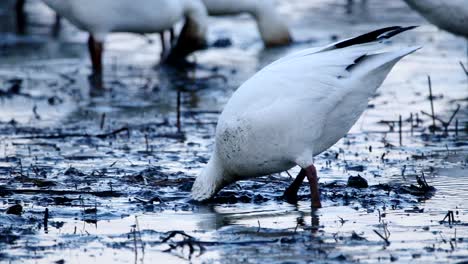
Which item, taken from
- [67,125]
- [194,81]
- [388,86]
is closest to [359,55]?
[67,125]

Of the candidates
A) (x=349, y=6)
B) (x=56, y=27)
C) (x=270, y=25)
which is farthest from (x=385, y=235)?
(x=349, y=6)

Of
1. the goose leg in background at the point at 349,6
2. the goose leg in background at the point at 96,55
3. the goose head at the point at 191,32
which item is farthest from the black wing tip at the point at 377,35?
the goose leg in background at the point at 349,6

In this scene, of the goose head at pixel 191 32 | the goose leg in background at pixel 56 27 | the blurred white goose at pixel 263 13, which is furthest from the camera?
the goose leg in background at pixel 56 27

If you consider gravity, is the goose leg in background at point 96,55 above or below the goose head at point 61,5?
below

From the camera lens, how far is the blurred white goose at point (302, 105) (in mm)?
5430

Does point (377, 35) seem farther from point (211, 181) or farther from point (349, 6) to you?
point (349, 6)

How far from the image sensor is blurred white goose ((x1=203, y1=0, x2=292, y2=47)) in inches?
508

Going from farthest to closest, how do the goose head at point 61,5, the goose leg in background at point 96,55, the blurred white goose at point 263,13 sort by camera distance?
the blurred white goose at point 263,13 < the goose leg in background at point 96,55 < the goose head at point 61,5

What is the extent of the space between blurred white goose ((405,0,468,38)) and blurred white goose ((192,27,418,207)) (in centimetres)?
377

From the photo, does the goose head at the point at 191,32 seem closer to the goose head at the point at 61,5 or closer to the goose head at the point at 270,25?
the goose head at the point at 270,25

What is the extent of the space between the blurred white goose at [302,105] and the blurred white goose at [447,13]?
12.4 feet

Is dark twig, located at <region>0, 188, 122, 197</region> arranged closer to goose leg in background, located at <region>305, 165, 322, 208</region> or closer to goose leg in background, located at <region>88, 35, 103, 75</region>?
goose leg in background, located at <region>305, 165, 322, 208</region>

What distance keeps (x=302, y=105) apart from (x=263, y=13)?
7886mm

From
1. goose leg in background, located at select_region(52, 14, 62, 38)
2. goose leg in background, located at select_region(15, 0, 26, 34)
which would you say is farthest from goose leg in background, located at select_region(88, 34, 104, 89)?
goose leg in background, located at select_region(15, 0, 26, 34)
